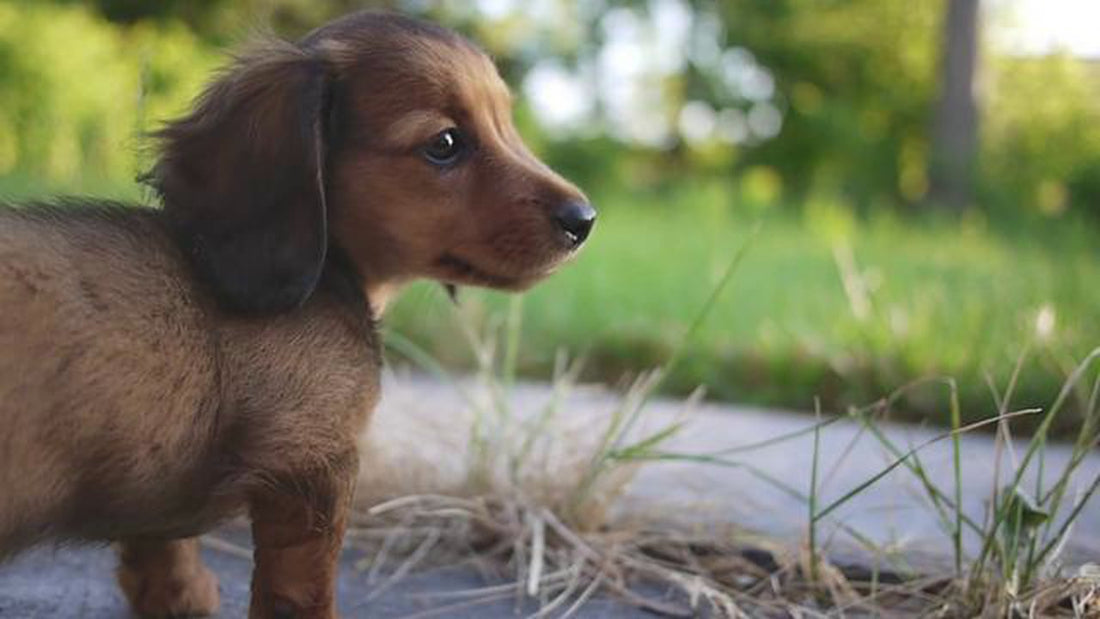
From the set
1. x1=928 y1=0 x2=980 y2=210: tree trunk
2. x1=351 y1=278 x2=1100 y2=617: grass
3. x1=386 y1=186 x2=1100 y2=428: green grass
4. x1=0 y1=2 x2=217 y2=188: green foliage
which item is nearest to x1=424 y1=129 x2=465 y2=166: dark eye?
x1=351 y1=278 x2=1100 y2=617: grass

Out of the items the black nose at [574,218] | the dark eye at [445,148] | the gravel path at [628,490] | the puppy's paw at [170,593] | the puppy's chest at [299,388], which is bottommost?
the gravel path at [628,490]

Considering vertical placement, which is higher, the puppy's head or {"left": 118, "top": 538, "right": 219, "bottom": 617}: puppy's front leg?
the puppy's head

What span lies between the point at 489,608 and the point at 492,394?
2.55ft

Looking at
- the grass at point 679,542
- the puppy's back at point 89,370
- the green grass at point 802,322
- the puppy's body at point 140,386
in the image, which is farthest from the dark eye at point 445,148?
the green grass at point 802,322

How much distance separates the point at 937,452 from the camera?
161 inches

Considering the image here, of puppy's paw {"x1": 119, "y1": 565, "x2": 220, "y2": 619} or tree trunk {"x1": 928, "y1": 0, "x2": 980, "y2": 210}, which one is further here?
tree trunk {"x1": 928, "y1": 0, "x2": 980, "y2": 210}

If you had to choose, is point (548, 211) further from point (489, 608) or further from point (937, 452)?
point (937, 452)

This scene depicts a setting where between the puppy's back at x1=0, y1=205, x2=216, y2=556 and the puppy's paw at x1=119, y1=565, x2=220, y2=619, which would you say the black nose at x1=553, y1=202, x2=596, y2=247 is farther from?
the puppy's paw at x1=119, y1=565, x2=220, y2=619

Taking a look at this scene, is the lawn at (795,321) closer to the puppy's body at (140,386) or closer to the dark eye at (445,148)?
the dark eye at (445,148)

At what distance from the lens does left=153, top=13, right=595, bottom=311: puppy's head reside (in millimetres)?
2225

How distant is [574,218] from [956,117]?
1539 centimetres

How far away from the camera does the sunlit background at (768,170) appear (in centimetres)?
528

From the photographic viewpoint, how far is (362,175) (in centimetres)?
234

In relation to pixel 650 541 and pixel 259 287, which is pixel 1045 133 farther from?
pixel 259 287
